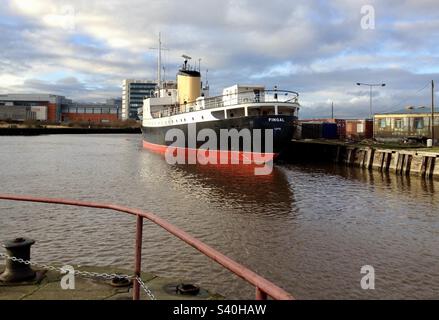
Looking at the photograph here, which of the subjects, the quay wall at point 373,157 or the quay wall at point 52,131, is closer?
the quay wall at point 373,157

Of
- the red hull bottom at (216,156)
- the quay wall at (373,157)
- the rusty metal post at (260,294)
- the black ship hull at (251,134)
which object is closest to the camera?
the rusty metal post at (260,294)

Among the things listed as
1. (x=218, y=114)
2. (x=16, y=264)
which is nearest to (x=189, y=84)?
(x=218, y=114)

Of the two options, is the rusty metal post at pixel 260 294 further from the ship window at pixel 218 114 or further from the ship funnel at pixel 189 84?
the ship funnel at pixel 189 84

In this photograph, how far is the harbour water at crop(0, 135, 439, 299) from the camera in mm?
11406

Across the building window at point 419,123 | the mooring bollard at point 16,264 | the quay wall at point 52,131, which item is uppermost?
the quay wall at point 52,131

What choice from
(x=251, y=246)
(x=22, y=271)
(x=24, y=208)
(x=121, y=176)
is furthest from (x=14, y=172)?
(x=22, y=271)

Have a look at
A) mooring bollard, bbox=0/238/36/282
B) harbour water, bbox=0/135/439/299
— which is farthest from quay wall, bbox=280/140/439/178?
mooring bollard, bbox=0/238/36/282

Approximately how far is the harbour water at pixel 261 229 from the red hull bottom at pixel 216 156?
6446 mm

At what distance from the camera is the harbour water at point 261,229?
11.4m

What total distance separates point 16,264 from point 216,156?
33.8 meters

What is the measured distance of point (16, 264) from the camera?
7.25 m

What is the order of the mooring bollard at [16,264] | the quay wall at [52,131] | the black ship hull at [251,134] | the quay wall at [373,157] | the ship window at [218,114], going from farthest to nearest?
the quay wall at [52,131] < the ship window at [218,114] < the black ship hull at [251,134] < the quay wall at [373,157] < the mooring bollard at [16,264]

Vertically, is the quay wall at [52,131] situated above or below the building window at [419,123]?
above

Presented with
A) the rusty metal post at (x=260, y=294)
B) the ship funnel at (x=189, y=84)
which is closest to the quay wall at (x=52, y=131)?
the ship funnel at (x=189, y=84)
